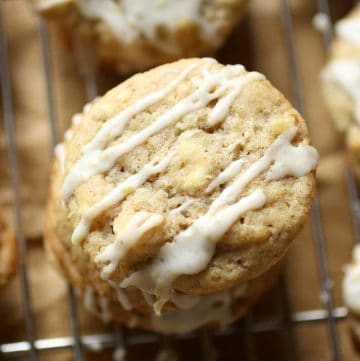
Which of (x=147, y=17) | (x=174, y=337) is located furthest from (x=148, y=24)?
(x=174, y=337)

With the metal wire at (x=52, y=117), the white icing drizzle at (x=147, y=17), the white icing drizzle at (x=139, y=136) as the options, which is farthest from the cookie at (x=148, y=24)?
the white icing drizzle at (x=139, y=136)

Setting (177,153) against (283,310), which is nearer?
(177,153)

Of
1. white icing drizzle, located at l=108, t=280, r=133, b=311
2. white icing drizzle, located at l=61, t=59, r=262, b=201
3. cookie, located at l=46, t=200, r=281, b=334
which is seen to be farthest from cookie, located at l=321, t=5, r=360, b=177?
white icing drizzle, located at l=108, t=280, r=133, b=311

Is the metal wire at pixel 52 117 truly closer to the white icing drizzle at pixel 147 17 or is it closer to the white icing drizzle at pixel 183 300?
the white icing drizzle at pixel 147 17

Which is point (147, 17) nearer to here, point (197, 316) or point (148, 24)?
point (148, 24)

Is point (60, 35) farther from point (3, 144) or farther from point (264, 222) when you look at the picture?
point (264, 222)

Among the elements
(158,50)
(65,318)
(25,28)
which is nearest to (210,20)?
(158,50)

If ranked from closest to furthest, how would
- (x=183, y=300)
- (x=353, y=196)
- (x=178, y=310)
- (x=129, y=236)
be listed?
(x=129, y=236)
(x=183, y=300)
(x=178, y=310)
(x=353, y=196)
